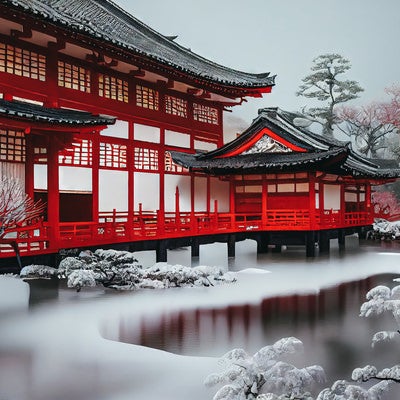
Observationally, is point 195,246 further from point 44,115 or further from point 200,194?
point 44,115

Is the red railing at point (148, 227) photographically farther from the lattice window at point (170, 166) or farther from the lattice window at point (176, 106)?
the lattice window at point (176, 106)

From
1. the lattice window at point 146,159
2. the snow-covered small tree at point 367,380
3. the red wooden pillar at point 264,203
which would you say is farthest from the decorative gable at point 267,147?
the snow-covered small tree at point 367,380

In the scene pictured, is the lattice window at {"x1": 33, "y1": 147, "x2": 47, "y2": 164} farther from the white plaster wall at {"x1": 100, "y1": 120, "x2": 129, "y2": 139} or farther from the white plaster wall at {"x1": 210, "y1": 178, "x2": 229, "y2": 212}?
the white plaster wall at {"x1": 210, "y1": 178, "x2": 229, "y2": 212}

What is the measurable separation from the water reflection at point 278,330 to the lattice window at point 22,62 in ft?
28.2

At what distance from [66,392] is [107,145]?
1311cm

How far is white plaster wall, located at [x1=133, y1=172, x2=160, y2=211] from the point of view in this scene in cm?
2034

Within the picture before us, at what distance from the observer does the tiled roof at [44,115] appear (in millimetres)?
12656

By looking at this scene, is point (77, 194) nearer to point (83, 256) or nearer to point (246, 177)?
point (83, 256)

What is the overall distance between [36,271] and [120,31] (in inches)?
466

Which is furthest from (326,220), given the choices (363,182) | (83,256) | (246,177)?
(83,256)

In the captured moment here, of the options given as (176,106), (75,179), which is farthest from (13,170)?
(176,106)

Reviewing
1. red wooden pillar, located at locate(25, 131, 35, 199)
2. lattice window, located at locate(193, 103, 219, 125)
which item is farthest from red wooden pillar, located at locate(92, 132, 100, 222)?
lattice window, located at locate(193, 103, 219, 125)

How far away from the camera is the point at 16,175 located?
1523cm

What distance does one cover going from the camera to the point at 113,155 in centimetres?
1917
